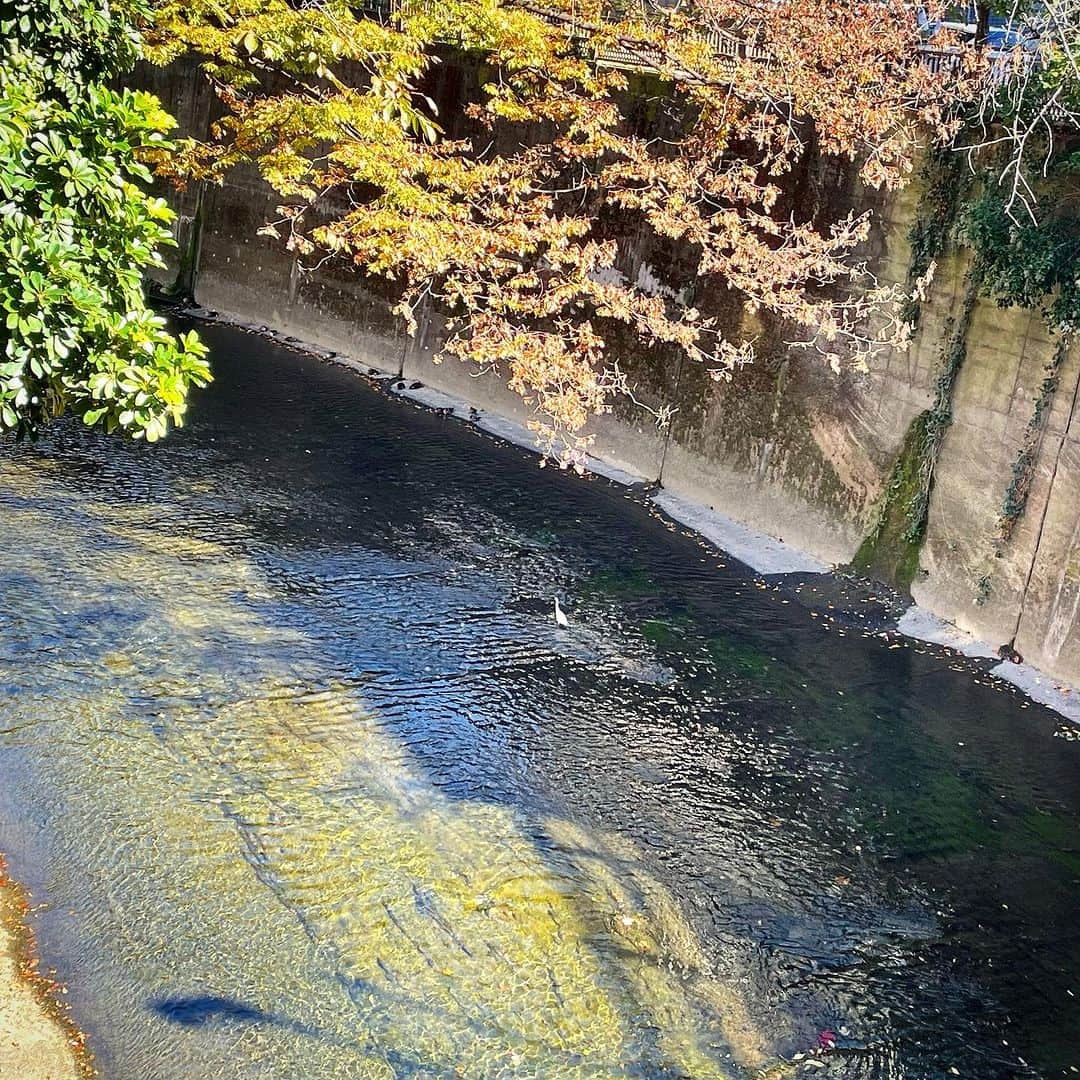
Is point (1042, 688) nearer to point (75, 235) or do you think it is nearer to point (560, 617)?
point (560, 617)

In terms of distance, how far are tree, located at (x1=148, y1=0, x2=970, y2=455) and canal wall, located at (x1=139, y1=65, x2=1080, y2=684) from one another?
0.31 metres

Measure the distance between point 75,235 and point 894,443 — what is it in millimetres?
8230

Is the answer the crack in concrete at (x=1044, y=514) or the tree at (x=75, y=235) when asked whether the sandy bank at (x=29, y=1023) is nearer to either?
the tree at (x=75, y=235)

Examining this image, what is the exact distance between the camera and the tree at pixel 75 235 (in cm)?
449

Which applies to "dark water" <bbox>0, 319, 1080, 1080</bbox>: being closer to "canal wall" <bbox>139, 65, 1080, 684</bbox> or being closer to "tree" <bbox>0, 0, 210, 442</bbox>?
"canal wall" <bbox>139, 65, 1080, 684</bbox>

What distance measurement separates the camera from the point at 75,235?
15.6 ft

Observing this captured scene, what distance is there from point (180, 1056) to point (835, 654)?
630 cm

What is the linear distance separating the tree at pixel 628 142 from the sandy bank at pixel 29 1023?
6.55 meters

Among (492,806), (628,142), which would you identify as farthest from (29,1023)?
(628,142)

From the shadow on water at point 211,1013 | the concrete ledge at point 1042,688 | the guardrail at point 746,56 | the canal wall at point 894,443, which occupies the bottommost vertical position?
the shadow on water at point 211,1013

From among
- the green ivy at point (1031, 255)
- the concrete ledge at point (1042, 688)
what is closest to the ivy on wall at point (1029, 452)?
the green ivy at point (1031, 255)

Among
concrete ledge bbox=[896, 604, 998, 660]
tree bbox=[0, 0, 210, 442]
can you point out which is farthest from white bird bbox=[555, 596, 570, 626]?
tree bbox=[0, 0, 210, 442]

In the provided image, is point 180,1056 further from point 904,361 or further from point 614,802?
point 904,361

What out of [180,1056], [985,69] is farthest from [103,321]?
[985,69]
